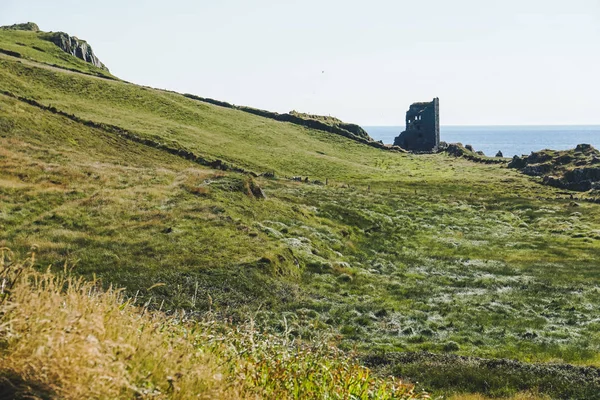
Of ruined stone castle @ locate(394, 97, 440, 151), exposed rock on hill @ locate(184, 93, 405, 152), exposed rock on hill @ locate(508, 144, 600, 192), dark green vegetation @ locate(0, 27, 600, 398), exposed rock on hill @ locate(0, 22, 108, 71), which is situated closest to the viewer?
dark green vegetation @ locate(0, 27, 600, 398)

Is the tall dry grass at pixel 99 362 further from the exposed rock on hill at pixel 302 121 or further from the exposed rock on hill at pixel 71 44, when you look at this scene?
the exposed rock on hill at pixel 71 44

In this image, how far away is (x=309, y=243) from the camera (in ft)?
128

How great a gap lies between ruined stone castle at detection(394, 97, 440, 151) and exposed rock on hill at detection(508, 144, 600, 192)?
4752 cm

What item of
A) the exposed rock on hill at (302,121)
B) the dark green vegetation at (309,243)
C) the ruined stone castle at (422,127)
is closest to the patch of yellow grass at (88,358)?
the dark green vegetation at (309,243)

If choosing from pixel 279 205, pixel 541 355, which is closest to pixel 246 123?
pixel 279 205

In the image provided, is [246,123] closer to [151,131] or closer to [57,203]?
[151,131]

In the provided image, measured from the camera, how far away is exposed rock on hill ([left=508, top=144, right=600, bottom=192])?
95500mm

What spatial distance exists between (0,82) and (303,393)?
93.0 metres

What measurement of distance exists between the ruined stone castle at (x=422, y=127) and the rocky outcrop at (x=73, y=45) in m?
111

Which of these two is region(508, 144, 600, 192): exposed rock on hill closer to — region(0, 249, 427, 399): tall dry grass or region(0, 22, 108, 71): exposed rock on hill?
region(0, 249, 427, 399): tall dry grass

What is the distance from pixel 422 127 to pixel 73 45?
404ft

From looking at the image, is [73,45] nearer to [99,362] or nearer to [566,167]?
[566,167]

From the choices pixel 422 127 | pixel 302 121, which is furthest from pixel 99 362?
pixel 422 127

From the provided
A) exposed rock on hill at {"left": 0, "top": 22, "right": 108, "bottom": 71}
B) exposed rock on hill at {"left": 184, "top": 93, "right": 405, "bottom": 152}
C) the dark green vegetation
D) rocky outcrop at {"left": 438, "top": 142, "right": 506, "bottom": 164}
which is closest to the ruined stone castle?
rocky outcrop at {"left": 438, "top": 142, "right": 506, "bottom": 164}
